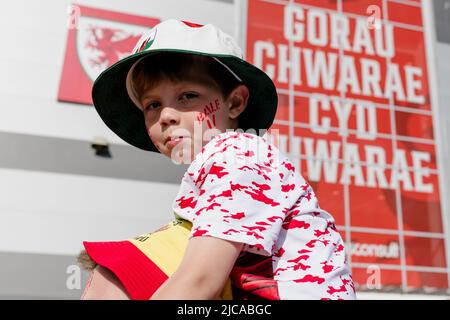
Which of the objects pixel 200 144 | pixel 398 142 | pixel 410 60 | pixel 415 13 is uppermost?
pixel 415 13

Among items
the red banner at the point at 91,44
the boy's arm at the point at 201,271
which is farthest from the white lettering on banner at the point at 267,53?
the boy's arm at the point at 201,271

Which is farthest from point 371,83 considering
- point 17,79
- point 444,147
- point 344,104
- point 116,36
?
point 17,79

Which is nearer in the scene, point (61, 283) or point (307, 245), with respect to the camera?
point (307, 245)

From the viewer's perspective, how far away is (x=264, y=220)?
75 centimetres

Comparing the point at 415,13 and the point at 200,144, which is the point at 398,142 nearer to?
the point at 415,13

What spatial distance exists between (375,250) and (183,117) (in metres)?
3.02

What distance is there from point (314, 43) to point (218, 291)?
365cm

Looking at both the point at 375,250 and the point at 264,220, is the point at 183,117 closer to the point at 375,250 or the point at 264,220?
the point at 264,220

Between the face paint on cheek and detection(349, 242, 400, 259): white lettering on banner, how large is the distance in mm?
2797

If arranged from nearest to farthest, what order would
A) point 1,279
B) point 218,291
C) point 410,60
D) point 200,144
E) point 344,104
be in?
point 218,291 → point 200,144 → point 1,279 → point 344,104 → point 410,60

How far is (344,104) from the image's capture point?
3883 mm

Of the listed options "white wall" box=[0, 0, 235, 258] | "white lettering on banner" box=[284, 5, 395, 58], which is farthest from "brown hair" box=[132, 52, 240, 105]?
"white lettering on banner" box=[284, 5, 395, 58]

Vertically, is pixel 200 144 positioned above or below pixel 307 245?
above

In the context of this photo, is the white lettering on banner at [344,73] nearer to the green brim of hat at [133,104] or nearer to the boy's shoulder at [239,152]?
the green brim of hat at [133,104]
